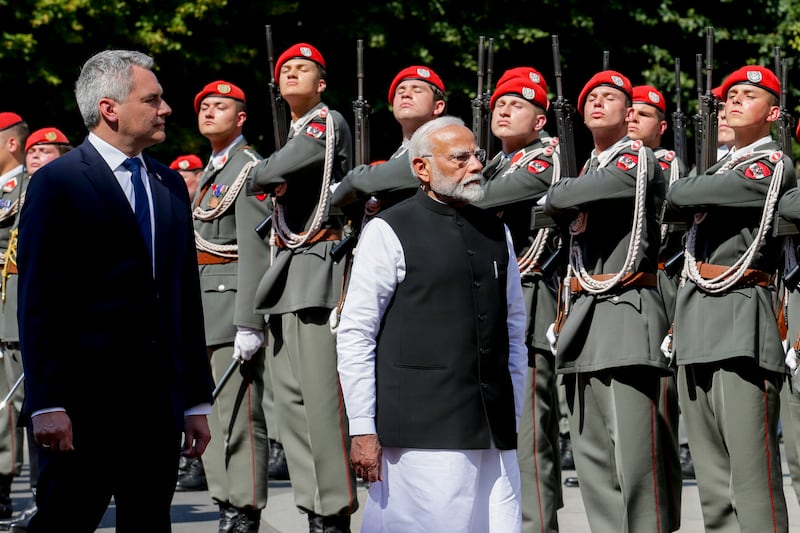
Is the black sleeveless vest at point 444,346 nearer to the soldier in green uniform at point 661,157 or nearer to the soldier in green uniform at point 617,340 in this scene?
the soldier in green uniform at point 617,340

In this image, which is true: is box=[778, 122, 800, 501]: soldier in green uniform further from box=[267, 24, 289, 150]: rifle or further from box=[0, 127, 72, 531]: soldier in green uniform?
box=[0, 127, 72, 531]: soldier in green uniform

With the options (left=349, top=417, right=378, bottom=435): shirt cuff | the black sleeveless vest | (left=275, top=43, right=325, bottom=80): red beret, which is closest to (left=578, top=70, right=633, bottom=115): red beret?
(left=275, top=43, right=325, bottom=80): red beret

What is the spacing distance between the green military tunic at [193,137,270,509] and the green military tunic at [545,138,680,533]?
1.77m

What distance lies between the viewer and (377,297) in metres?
4.97

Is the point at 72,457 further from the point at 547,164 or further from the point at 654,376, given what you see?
the point at 547,164

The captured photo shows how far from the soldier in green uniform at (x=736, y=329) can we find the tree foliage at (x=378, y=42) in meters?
12.2

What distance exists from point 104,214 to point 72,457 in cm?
75

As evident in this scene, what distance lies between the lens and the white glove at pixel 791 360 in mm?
6359

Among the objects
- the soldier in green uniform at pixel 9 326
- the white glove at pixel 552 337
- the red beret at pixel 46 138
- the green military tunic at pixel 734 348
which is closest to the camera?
the green military tunic at pixel 734 348

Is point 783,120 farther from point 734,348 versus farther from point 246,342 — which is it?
point 246,342

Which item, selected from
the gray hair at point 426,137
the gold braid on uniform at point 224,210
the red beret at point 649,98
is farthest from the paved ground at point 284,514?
the gray hair at point 426,137

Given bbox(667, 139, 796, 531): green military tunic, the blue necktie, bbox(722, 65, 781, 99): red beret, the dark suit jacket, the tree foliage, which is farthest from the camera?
the tree foliage

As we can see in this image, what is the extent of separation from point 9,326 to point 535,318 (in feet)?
11.2

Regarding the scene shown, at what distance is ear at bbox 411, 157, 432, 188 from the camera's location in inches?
201
